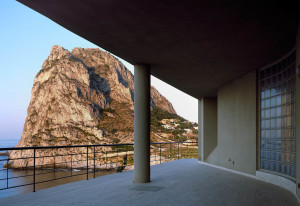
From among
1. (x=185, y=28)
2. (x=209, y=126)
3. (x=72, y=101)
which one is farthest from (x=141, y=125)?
(x=72, y=101)

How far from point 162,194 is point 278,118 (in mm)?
3021

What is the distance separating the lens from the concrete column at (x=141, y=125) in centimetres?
620

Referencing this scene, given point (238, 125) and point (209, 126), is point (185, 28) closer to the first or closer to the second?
point (238, 125)

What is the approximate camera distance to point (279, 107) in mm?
6023

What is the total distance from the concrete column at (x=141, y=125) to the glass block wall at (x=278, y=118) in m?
2.77

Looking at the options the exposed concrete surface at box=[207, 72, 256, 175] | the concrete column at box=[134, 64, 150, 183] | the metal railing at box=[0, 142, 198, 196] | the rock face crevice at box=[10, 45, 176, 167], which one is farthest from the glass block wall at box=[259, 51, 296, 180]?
the rock face crevice at box=[10, 45, 176, 167]

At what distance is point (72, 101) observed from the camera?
58656 mm

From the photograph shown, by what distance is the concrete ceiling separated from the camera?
11.1ft

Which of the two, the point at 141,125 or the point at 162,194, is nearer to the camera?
the point at 162,194

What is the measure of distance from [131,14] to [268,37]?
2.35 meters

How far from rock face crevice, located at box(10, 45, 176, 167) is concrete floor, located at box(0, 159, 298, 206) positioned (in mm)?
48678

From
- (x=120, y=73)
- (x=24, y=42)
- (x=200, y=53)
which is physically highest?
(x=24, y=42)

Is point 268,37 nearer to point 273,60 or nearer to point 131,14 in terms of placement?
point 273,60

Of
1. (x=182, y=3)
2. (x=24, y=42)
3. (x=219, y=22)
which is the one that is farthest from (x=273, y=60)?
(x=24, y=42)
